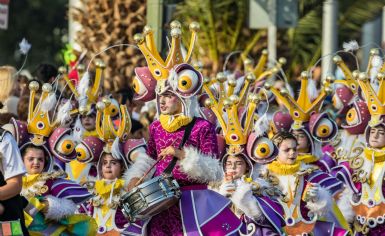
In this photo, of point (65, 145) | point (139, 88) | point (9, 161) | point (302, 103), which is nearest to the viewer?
point (9, 161)

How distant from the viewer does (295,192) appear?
1289cm

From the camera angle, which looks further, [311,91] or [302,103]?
[311,91]

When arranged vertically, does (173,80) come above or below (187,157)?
above

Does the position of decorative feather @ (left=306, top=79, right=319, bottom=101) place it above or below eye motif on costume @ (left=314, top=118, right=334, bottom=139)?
above

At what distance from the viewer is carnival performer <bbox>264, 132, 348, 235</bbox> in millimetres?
12867

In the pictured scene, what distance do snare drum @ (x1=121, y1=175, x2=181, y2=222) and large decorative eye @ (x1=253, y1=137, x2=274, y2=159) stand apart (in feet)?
5.88

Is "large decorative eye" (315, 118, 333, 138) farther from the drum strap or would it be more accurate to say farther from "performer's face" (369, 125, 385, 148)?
the drum strap

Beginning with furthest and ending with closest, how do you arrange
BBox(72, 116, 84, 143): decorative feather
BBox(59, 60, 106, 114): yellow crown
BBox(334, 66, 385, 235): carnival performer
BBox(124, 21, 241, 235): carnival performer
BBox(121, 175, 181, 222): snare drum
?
BBox(59, 60, 106, 114): yellow crown < BBox(72, 116, 84, 143): decorative feather < BBox(334, 66, 385, 235): carnival performer < BBox(124, 21, 241, 235): carnival performer < BBox(121, 175, 181, 222): snare drum

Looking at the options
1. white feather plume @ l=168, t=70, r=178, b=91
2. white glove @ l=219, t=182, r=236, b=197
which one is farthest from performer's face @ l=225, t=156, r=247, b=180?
white feather plume @ l=168, t=70, r=178, b=91

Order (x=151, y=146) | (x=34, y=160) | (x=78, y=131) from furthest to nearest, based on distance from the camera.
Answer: (x=78, y=131), (x=34, y=160), (x=151, y=146)

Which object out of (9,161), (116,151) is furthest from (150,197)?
(116,151)

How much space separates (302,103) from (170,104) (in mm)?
3585

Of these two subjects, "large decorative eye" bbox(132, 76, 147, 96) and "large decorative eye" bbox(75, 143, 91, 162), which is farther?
"large decorative eye" bbox(75, 143, 91, 162)

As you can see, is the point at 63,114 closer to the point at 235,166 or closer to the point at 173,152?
the point at 235,166
